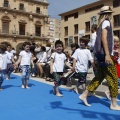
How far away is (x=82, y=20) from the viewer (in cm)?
4041

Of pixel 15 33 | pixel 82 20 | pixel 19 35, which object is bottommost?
pixel 19 35

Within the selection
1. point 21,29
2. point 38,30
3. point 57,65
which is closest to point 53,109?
point 57,65

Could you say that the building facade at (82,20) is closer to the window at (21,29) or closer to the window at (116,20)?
the window at (116,20)

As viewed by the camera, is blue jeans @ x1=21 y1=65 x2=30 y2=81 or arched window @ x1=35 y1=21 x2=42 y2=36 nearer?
blue jeans @ x1=21 y1=65 x2=30 y2=81

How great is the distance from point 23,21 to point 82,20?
10495 mm

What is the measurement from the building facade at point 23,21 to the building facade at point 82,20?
3876mm

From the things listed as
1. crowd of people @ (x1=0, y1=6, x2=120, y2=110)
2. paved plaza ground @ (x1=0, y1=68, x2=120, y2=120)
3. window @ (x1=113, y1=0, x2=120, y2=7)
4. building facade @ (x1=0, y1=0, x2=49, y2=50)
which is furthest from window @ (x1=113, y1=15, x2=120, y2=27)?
paved plaza ground @ (x1=0, y1=68, x2=120, y2=120)

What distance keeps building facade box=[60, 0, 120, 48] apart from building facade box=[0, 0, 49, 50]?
3876 millimetres

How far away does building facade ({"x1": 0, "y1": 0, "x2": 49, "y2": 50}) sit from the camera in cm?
4069

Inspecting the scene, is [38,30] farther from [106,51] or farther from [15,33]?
[106,51]

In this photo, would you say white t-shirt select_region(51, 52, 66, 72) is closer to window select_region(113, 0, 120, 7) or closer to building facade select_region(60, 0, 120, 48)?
building facade select_region(60, 0, 120, 48)

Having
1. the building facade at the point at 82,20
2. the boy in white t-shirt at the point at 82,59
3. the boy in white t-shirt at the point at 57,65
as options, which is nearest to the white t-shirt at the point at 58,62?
the boy in white t-shirt at the point at 57,65

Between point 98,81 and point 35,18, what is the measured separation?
40947 millimetres

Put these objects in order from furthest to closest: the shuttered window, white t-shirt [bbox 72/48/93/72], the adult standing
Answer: the shuttered window, white t-shirt [bbox 72/48/93/72], the adult standing
